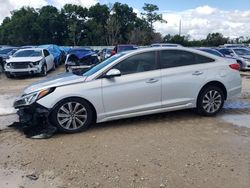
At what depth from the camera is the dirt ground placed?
4551 mm

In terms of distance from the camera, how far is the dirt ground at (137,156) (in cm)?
455

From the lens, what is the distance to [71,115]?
669cm

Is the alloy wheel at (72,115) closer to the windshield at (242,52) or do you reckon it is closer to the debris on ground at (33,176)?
the debris on ground at (33,176)

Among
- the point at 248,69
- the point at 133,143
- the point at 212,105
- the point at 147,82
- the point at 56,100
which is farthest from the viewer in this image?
the point at 248,69

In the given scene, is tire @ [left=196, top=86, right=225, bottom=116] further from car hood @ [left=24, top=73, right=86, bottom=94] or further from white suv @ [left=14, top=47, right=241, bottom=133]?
car hood @ [left=24, top=73, right=86, bottom=94]

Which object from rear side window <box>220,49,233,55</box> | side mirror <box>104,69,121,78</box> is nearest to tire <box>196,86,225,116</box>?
side mirror <box>104,69,121,78</box>

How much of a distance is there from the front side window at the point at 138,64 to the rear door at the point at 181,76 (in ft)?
0.70

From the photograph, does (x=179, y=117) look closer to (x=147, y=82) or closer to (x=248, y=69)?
(x=147, y=82)

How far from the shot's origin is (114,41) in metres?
74.2

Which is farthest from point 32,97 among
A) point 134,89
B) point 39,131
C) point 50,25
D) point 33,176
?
point 50,25

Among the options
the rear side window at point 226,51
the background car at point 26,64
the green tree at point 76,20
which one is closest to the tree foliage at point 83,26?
the green tree at point 76,20

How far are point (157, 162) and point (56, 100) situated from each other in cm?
246

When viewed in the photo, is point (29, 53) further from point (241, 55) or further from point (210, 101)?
point (210, 101)

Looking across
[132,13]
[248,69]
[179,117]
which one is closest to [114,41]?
[132,13]
